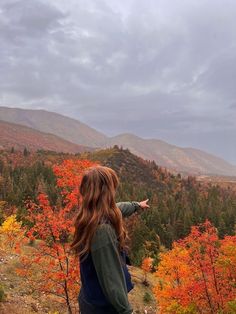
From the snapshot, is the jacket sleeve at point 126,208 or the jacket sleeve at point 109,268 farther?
the jacket sleeve at point 126,208

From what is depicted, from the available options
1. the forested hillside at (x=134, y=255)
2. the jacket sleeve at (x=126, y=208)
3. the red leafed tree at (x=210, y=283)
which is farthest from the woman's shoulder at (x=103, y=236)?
the red leafed tree at (x=210, y=283)

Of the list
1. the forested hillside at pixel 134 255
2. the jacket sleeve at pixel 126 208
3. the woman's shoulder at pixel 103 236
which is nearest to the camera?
the woman's shoulder at pixel 103 236

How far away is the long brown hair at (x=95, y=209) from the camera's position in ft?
17.4

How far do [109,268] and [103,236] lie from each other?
0.44 meters

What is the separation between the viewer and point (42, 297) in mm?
37000

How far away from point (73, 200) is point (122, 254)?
16488 mm

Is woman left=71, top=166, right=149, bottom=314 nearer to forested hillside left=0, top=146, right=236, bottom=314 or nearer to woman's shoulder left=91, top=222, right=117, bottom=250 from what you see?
woman's shoulder left=91, top=222, right=117, bottom=250

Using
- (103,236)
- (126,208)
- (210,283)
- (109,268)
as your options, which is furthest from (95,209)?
(210,283)

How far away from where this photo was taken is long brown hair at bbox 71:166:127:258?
5312 millimetres

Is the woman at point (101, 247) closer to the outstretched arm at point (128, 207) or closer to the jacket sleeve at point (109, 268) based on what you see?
the jacket sleeve at point (109, 268)

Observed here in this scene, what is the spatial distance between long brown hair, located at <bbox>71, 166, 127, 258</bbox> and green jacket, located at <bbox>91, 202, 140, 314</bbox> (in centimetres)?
15

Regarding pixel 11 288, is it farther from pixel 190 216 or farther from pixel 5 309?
pixel 190 216

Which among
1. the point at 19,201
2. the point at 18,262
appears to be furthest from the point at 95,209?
the point at 19,201

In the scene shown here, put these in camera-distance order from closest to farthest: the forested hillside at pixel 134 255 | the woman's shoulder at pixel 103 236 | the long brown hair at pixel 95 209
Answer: the woman's shoulder at pixel 103 236, the long brown hair at pixel 95 209, the forested hillside at pixel 134 255
